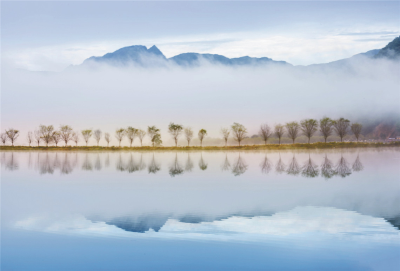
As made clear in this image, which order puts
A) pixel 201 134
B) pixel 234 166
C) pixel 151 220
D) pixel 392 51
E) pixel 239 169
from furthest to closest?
pixel 392 51 < pixel 201 134 < pixel 234 166 < pixel 239 169 < pixel 151 220

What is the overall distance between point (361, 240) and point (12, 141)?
107m

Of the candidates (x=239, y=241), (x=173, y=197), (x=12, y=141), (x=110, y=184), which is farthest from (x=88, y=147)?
(x=239, y=241)

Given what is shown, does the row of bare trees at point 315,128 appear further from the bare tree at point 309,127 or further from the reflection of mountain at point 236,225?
the reflection of mountain at point 236,225

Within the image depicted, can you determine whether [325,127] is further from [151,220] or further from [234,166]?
[151,220]

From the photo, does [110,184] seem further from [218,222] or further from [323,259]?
[323,259]

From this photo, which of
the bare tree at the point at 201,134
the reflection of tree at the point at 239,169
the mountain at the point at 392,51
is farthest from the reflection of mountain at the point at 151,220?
the mountain at the point at 392,51

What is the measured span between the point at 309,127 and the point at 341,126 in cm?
942

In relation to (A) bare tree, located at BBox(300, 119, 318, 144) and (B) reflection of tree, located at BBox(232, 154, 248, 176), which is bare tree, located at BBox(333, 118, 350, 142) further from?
(B) reflection of tree, located at BBox(232, 154, 248, 176)

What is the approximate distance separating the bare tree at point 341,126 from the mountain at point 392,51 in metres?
68.1

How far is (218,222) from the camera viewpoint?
11422 mm

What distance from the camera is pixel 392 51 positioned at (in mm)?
138000

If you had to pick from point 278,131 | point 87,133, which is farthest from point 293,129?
point 87,133

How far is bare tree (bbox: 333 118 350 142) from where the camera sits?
89500 millimetres

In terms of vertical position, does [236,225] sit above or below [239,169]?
below
